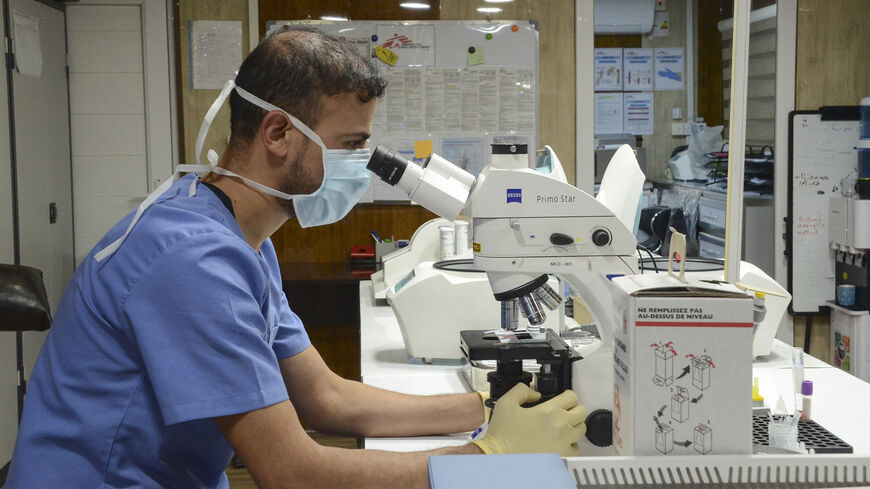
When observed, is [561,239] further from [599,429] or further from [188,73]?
[188,73]

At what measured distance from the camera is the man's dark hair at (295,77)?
138 centimetres

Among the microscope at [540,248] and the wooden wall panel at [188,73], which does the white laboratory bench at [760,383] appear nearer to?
the microscope at [540,248]

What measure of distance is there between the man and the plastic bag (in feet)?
11.2

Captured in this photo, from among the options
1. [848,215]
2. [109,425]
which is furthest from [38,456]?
[848,215]

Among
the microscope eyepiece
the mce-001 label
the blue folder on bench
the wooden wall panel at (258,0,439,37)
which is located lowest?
the blue folder on bench

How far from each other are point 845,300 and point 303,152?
11.6 feet

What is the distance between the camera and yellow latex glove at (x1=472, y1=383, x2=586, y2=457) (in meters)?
1.33

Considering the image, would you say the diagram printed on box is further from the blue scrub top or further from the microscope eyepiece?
the microscope eyepiece

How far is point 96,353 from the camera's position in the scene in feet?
3.88

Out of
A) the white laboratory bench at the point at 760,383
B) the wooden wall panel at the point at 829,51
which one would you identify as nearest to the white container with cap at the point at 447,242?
the white laboratory bench at the point at 760,383

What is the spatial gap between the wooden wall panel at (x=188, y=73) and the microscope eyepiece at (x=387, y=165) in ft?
8.98

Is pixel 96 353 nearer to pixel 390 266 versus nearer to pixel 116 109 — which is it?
pixel 390 266

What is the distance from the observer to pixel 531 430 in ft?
4.38

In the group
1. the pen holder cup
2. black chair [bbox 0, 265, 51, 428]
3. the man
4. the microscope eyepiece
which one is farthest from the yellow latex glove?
the pen holder cup
